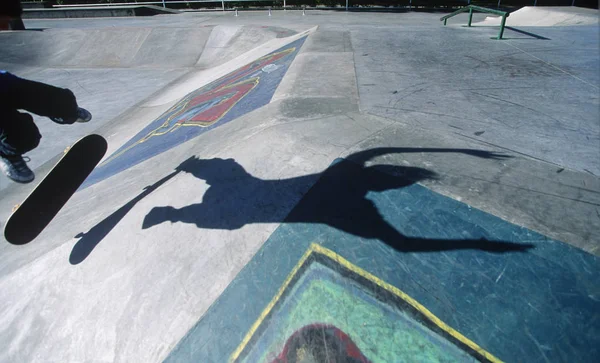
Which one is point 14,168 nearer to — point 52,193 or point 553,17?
point 52,193

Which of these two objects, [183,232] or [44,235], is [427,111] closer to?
[183,232]

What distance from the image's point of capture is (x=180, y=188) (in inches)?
161

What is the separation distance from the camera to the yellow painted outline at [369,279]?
Answer: 2002 millimetres

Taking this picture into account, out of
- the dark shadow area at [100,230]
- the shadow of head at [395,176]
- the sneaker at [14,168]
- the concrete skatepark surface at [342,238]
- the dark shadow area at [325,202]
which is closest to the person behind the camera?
the concrete skatepark surface at [342,238]

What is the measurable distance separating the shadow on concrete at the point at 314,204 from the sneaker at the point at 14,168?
2.99 ft

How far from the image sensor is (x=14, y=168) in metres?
3.49

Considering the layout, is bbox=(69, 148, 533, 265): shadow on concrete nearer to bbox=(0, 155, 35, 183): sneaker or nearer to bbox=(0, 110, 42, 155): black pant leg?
bbox=(0, 155, 35, 183): sneaker

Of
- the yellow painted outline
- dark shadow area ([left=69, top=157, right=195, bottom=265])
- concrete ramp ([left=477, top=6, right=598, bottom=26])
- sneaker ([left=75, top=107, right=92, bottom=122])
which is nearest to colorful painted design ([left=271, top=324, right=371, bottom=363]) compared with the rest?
the yellow painted outline

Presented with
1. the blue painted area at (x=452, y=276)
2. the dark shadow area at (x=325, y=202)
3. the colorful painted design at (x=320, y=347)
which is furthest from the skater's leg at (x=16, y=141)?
the colorful painted design at (x=320, y=347)

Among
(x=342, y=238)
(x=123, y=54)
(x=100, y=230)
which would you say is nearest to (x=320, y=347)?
(x=342, y=238)

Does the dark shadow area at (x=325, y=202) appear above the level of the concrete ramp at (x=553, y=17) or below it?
below

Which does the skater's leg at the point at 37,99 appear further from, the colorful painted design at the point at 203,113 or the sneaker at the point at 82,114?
the colorful painted design at the point at 203,113

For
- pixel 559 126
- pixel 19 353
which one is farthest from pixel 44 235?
pixel 559 126

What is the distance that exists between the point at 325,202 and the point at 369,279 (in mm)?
919
